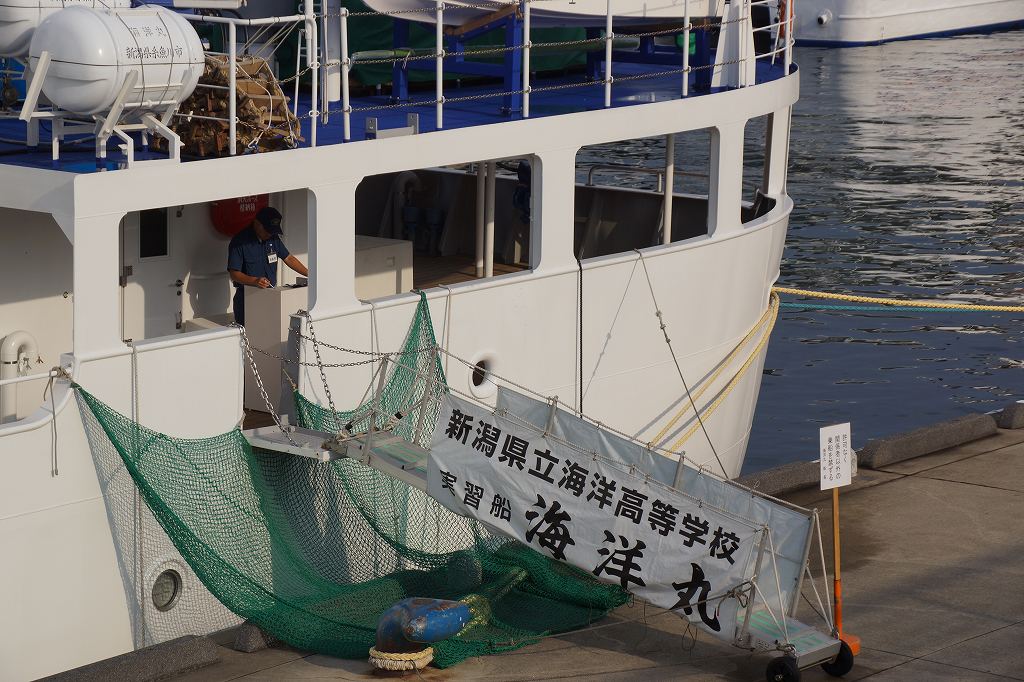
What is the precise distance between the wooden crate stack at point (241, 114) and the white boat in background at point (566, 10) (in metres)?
1.99

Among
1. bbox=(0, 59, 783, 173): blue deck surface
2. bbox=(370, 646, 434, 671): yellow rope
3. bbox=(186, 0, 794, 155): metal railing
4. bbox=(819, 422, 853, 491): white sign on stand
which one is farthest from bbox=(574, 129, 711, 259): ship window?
bbox=(370, 646, 434, 671): yellow rope

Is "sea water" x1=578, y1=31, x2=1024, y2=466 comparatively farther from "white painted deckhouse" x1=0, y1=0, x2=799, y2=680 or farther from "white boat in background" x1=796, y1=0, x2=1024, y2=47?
"white boat in background" x1=796, y1=0, x2=1024, y2=47

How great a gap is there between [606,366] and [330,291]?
9.36ft

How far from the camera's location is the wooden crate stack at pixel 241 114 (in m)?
10.0

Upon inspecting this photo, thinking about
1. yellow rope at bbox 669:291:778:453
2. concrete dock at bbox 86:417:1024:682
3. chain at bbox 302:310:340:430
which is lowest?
concrete dock at bbox 86:417:1024:682

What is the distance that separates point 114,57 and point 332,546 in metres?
3.53

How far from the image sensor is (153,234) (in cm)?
1114

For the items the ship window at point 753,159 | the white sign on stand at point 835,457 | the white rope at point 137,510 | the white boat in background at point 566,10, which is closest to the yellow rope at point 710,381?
the white boat in background at point 566,10

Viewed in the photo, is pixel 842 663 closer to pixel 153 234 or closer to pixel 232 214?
pixel 232 214

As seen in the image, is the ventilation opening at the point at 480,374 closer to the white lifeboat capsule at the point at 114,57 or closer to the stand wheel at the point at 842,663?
the white lifeboat capsule at the point at 114,57

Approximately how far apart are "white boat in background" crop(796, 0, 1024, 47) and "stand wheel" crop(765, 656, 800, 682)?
56.3m

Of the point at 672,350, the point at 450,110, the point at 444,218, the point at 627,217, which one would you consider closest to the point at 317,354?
the point at 450,110

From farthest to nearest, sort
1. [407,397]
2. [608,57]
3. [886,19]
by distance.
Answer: [886,19]
[608,57]
[407,397]

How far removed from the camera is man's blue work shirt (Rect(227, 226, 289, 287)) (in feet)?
35.5
